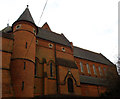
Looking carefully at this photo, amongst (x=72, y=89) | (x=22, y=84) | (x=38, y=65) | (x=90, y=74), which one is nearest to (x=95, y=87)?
(x=90, y=74)

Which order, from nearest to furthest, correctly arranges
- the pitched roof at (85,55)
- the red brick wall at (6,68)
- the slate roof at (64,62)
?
the red brick wall at (6,68), the slate roof at (64,62), the pitched roof at (85,55)

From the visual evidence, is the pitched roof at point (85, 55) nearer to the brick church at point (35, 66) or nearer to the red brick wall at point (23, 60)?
the brick church at point (35, 66)

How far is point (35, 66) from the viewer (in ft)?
63.6

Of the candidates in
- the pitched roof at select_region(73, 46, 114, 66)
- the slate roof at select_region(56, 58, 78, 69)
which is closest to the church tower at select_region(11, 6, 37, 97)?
the slate roof at select_region(56, 58, 78, 69)

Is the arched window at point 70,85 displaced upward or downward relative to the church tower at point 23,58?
downward

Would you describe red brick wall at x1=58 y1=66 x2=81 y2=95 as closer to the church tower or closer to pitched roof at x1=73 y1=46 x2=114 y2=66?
the church tower

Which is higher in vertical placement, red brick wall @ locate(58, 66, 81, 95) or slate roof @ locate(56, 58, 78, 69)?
slate roof @ locate(56, 58, 78, 69)

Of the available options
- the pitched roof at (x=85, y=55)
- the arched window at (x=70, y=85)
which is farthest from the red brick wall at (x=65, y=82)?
the pitched roof at (x=85, y=55)

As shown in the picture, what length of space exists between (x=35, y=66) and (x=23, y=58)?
3.62 meters

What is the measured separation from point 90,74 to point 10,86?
20316 mm


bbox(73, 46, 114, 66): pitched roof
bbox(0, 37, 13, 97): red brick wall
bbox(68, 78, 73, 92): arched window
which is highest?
bbox(73, 46, 114, 66): pitched roof

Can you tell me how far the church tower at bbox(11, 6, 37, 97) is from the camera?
14644 mm

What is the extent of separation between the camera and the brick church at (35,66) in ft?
48.0

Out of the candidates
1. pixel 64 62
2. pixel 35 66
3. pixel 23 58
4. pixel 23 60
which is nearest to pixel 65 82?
pixel 64 62
